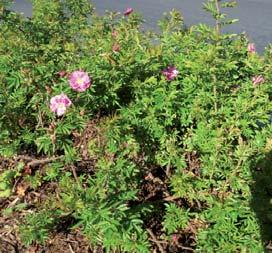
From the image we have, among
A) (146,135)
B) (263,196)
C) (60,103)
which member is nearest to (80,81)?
(60,103)

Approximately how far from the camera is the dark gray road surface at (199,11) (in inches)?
257

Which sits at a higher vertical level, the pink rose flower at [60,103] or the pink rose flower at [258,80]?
the pink rose flower at [258,80]

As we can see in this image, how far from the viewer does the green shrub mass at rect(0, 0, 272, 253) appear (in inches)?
99.7

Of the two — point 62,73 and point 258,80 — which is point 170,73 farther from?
point 62,73

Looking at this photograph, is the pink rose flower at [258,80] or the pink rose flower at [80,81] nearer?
the pink rose flower at [80,81]

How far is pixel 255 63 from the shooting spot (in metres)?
3.02

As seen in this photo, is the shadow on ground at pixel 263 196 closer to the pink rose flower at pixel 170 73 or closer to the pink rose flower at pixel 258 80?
the pink rose flower at pixel 258 80

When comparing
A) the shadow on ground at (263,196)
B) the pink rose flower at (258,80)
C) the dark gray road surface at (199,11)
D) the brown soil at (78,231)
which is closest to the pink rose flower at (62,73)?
the brown soil at (78,231)

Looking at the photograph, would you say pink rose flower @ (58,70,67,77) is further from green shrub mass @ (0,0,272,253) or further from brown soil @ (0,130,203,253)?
brown soil @ (0,130,203,253)

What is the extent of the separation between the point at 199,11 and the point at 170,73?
15.8ft

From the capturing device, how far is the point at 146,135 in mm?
2910

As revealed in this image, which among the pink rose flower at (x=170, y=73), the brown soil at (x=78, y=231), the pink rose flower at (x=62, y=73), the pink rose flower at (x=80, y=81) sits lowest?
the brown soil at (x=78, y=231)

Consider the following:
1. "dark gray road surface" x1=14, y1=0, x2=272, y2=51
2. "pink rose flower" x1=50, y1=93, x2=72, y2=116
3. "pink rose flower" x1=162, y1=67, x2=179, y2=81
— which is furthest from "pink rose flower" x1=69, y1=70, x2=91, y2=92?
"dark gray road surface" x1=14, y1=0, x2=272, y2=51

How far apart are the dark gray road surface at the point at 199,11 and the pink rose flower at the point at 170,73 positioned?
3.06 m
